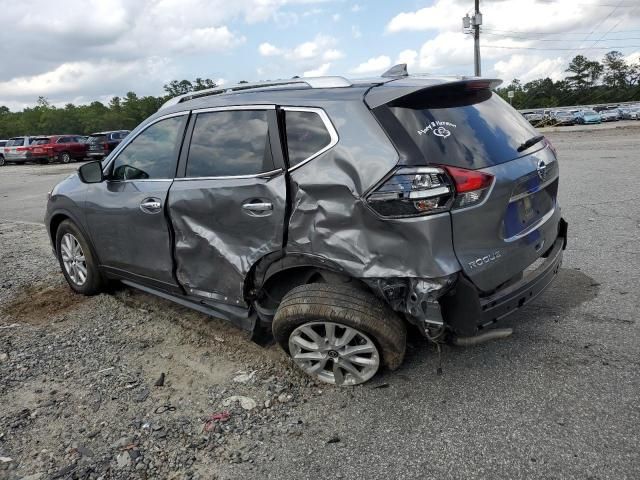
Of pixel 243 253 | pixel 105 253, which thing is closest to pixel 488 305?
pixel 243 253

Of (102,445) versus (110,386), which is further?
(110,386)

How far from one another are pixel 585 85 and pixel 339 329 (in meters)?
116

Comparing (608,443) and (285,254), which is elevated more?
(285,254)

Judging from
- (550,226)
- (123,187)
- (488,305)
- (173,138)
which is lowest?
(488,305)

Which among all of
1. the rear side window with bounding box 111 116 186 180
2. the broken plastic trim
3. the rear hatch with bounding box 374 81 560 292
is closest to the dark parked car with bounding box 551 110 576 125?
the rear hatch with bounding box 374 81 560 292

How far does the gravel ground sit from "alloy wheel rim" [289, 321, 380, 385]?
0.32 feet

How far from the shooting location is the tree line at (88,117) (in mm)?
75125

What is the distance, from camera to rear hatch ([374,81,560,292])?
2.70 metres

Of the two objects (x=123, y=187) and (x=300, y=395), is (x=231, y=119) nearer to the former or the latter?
(x=123, y=187)

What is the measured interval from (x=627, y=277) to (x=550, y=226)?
5.55 ft

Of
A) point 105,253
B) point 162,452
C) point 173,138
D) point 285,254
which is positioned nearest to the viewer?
point 162,452

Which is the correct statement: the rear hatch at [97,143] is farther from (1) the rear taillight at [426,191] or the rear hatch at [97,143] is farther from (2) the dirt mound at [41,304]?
(1) the rear taillight at [426,191]

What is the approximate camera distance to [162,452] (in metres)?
2.74

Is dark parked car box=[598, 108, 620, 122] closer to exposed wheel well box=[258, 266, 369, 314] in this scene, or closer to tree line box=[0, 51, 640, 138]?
tree line box=[0, 51, 640, 138]
